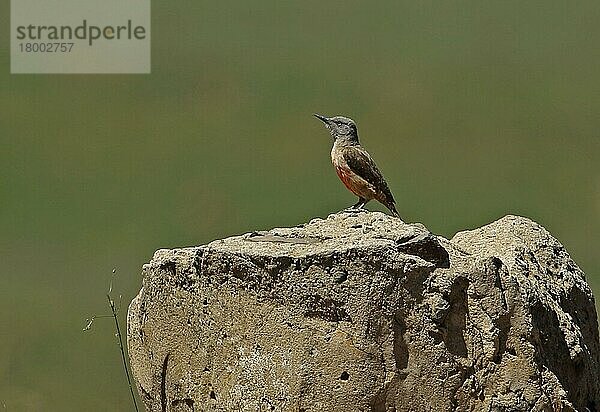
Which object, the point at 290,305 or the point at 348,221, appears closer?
the point at 290,305

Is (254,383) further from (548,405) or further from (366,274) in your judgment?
(548,405)

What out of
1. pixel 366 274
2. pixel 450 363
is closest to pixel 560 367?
pixel 450 363

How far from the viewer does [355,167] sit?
7.79 meters

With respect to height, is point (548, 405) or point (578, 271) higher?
point (578, 271)

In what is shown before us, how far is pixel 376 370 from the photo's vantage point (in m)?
4.95

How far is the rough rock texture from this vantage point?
4934 millimetres

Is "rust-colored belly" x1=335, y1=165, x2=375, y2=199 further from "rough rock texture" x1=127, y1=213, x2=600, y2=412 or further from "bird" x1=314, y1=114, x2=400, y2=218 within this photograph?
"rough rock texture" x1=127, y1=213, x2=600, y2=412

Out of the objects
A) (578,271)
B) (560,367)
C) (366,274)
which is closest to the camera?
(366,274)

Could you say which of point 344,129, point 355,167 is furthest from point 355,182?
point 344,129

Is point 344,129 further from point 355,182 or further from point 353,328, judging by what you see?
point 353,328

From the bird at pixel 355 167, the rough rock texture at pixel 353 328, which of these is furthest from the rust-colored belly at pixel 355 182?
the rough rock texture at pixel 353 328

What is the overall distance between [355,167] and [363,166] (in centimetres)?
5

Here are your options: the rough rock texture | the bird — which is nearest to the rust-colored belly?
the bird

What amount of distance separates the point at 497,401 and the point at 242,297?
1.01 metres
